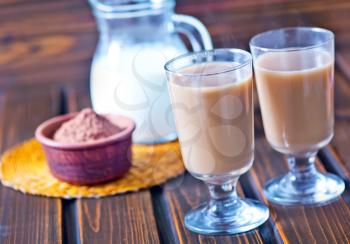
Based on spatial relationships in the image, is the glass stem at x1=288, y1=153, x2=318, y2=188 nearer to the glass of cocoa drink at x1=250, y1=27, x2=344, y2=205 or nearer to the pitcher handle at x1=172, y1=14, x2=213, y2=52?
the glass of cocoa drink at x1=250, y1=27, x2=344, y2=205

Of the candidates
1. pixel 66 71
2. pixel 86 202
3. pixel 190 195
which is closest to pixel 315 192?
pixel 190 195

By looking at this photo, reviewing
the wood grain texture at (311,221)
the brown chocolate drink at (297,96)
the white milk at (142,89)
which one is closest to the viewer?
the wood grain texture at (311,221)

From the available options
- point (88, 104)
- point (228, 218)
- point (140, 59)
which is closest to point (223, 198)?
point (228, 218)

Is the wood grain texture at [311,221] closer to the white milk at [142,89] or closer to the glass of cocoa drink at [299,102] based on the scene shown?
the glass of cocoa drink at [299,102]

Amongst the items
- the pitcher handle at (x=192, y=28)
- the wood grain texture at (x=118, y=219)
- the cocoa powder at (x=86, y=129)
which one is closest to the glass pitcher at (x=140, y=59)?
the pitcher handle at (x=192, y=28)

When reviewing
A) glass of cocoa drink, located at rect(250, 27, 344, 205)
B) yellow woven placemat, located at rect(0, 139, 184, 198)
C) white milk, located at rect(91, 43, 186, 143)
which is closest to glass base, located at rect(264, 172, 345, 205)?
glass of cocoa drink, located at rect(250, 27, 344, 205)

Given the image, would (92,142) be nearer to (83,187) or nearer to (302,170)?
(83,187)
